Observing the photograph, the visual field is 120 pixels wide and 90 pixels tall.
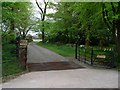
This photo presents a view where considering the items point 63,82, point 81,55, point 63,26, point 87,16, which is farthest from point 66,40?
point 63,82

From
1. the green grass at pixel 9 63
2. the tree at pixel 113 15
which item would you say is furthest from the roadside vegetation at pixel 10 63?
the tree at pixel 113 15

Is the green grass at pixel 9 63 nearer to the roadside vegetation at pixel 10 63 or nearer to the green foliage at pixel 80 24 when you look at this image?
the roadside vegetation at pixel 10 63

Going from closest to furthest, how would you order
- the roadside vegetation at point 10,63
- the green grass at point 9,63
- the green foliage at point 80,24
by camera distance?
the roadside vegetation at point 10,63, the green grass at point 9,63, the green foliage at point 80,24

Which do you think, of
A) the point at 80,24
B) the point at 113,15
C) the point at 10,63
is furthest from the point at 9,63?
the point at 80,24

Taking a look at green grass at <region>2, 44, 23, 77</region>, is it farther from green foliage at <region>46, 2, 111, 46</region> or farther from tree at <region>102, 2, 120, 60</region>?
tree at <region>102, 2, 120, 60</region>

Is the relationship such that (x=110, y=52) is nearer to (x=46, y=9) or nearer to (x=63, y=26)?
(x=63, y=26)

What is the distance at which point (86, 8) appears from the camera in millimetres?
16719

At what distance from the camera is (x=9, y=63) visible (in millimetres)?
14797

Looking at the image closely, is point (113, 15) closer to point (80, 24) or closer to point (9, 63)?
point (9, 63)

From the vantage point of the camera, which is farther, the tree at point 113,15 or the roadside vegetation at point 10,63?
the tree at point 113,15

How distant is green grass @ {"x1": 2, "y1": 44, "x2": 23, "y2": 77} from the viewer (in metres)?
13.0

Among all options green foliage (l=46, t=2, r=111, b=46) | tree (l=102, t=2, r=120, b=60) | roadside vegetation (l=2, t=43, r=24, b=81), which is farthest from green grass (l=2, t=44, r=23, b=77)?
tree (l=102, t=2, r=120, b=60)

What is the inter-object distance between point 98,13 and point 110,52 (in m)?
2.70

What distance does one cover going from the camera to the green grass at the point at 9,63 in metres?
13.0
